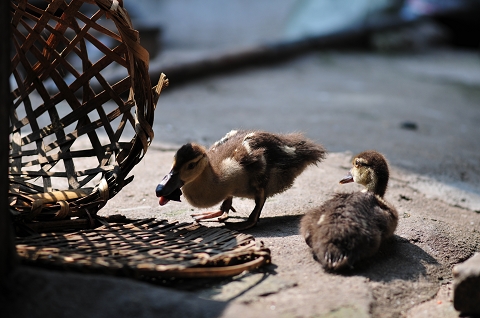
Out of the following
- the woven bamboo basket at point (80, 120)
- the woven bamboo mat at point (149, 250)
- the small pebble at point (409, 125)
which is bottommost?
the small pebble at point (409, 125)

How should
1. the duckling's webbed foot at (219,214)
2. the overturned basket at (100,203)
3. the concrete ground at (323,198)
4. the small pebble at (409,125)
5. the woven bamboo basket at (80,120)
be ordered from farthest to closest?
the small pebble at (409,125), the duckling's webbed foot at (219,214), the woven bamboo basket at (80,120), the overturned basket at (100,203), the concrete ground at (323,198)

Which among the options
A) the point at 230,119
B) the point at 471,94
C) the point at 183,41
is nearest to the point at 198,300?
the point at 230,119

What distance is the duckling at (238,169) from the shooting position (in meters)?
3.56

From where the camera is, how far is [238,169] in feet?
12.5

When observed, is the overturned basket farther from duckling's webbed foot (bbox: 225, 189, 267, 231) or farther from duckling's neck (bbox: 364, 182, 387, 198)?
duckling's neck (bbox: 364, 182, 387, 198)

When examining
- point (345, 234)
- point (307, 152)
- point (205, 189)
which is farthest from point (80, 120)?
point (345, 234)

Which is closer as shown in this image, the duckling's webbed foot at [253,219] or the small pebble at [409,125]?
the duckling's webbed foot at [253,219]

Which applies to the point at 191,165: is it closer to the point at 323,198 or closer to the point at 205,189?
the point at 205,189

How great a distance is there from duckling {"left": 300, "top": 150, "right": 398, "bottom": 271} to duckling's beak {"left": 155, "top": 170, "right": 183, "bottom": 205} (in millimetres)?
743

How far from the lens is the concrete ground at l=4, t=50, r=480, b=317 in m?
2.48

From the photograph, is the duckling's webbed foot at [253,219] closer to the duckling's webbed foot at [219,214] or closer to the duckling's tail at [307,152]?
the duckling's webbed foot at [219,214]

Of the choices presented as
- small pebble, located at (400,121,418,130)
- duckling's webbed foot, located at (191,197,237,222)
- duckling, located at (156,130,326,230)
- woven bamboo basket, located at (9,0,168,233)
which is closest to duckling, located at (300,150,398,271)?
duckling, located at (156,130,326,230)

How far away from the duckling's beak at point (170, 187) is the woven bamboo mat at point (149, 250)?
0.16m

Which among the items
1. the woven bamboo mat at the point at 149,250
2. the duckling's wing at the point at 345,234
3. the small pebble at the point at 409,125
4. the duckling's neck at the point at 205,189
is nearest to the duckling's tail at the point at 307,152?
the duckling's neck at the point at 205,189
